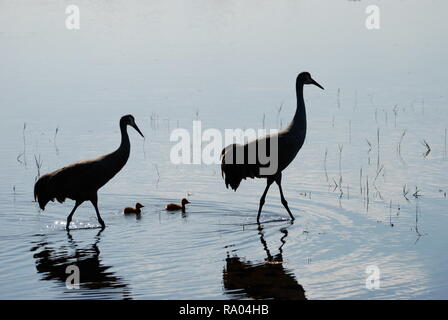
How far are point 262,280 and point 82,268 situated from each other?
186 cm

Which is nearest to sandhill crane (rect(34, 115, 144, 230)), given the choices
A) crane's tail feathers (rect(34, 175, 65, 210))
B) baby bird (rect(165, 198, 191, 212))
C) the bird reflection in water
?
crane's tail feathers (rect(34, 175, 65, 210))

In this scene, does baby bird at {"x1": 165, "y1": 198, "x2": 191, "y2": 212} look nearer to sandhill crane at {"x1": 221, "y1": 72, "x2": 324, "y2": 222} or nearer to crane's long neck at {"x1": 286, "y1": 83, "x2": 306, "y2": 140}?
sandhill crane at {"x1": 221, "y1": 72, "x2": 324, "y2": 222}

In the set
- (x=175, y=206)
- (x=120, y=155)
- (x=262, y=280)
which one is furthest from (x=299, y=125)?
(x=262, y=280)

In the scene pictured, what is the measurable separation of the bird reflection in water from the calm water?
3 centimetres

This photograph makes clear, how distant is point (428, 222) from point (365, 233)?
809 mm

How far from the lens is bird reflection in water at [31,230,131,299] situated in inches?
341

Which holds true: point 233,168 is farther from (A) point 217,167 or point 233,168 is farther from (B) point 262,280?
(B) point 262,280

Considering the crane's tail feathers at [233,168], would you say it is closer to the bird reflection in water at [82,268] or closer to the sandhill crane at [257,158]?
the sandhill crane at [257,158]

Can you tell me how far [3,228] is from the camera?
11117 millimetres

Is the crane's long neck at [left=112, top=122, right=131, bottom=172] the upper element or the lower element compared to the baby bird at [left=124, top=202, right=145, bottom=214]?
upper

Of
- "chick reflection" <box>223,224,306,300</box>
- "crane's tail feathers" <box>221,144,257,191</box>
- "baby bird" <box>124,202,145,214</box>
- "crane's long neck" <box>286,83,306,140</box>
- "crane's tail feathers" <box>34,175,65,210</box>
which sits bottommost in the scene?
"chick reflection" <box>223,224,306,300</box>

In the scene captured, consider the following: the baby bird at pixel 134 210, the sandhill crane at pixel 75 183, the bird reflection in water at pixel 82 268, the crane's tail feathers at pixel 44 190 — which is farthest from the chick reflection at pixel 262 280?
the crane's tail feathers at pixel 44 190

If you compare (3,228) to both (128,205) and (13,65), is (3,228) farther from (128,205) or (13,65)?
(13,65)

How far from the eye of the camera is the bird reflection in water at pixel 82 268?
8664 millimetres
